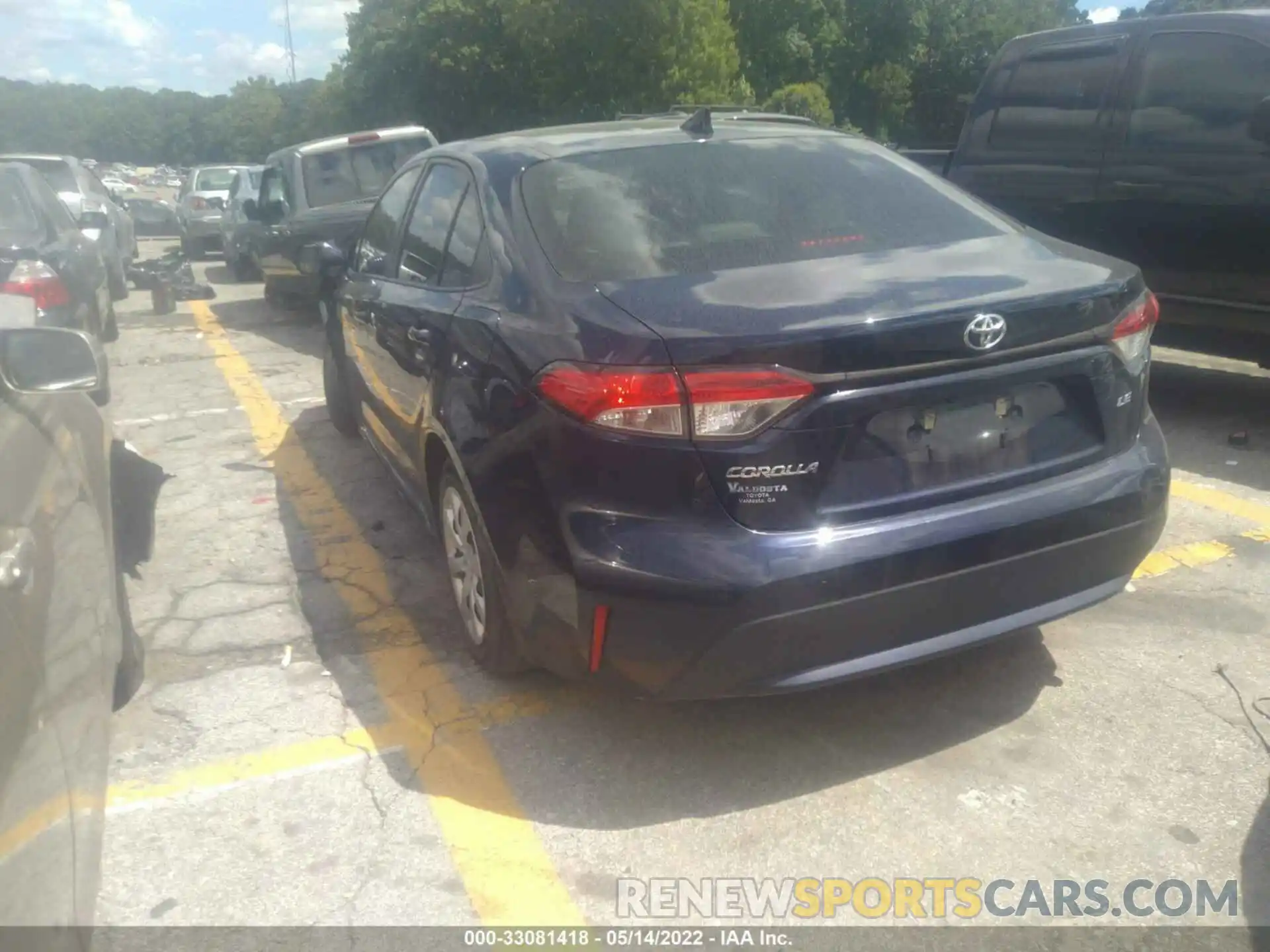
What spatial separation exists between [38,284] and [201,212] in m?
14.3

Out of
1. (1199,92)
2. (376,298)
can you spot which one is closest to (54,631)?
(376,298)

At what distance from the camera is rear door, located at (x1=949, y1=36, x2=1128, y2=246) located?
6.46m

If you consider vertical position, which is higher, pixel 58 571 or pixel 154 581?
pixel 58 571

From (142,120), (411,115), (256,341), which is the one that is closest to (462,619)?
(256,341)

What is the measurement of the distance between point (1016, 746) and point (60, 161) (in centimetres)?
A: 1386

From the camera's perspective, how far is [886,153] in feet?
13.6

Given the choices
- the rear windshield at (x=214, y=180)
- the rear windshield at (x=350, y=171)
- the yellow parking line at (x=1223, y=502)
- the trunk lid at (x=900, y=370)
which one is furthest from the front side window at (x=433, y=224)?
the rear windshield at (x=214, y=180)

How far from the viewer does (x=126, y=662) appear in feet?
11.6

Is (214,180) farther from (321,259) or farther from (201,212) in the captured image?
(321,259)

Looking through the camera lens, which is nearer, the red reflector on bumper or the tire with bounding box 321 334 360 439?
the red reflector on bumper

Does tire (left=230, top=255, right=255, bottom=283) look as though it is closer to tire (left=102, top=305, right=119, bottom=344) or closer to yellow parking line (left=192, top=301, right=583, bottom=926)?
tire (left=102, top=305, right=119, bottom=344)

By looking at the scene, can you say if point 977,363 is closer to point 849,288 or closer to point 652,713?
point 849,288

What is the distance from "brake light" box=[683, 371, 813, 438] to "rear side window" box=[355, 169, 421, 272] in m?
2.42

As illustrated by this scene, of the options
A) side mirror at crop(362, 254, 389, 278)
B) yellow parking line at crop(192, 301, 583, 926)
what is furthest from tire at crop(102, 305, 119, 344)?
side mirror at crop(362, 254, 389, 278)
